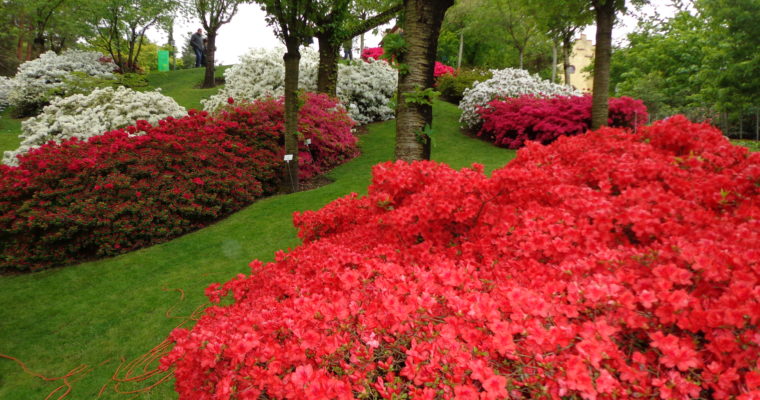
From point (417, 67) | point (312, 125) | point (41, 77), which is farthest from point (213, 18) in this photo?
point (417, 67)

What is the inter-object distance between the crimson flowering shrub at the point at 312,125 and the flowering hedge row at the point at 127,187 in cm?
24

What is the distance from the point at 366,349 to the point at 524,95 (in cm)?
1193

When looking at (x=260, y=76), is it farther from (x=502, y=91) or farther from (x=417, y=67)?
(x=417, y=67)

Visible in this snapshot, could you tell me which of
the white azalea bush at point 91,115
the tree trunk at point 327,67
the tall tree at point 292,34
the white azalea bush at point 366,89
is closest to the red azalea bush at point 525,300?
the tall tree at point 292,34

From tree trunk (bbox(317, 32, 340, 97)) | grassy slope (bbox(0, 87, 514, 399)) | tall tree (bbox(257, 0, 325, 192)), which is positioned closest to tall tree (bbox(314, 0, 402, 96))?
tree trunk (bbox(317, 32, 340, 97))

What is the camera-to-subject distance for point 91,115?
8977 mm

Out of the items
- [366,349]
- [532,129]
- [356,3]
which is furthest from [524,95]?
[366,349]

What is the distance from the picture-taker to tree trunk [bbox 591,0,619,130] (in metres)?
7.50

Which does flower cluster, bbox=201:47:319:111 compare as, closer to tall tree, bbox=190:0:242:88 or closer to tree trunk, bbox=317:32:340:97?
tree trunk, bbox=317:32:340:97

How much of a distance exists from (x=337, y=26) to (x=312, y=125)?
2357mm

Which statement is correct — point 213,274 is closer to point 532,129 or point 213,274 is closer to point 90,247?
point 90,247

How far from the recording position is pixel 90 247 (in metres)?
6.23

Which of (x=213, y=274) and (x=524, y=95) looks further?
(x=524, y=95)

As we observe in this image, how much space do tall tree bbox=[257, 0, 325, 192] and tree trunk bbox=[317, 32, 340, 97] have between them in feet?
12.6
